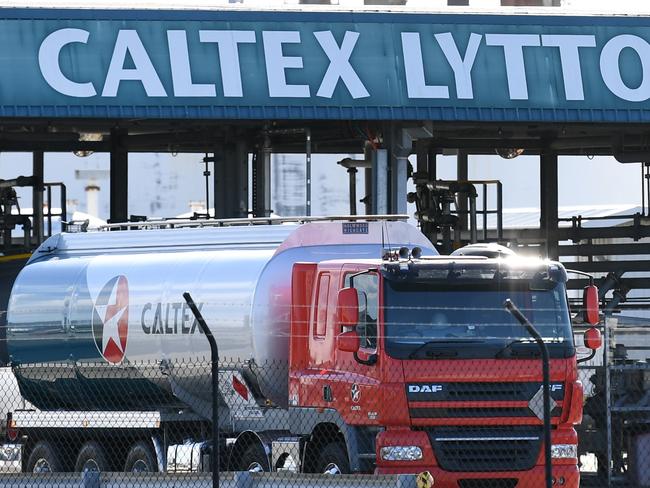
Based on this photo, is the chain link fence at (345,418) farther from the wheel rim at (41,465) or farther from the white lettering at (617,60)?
the white lettering at (617,60)

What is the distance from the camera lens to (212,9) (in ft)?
95.1

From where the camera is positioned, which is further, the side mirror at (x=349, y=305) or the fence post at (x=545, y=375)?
the side mirror at (x=349, y=305)

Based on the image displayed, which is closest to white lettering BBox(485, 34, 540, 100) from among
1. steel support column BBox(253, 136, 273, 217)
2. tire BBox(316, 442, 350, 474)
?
steel support column BBox(253, 136, 273, 217)

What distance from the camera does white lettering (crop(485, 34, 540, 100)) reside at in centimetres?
2927

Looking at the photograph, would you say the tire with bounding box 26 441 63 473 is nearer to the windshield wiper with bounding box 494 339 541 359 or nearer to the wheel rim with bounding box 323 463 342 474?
the wheel rim with bounding box 323 463 342 474

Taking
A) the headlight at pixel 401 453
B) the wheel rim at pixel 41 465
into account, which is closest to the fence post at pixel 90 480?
the headlight at pixel 401 453

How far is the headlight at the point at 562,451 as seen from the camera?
14.9 meters

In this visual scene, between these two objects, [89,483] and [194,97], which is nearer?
[89,483]

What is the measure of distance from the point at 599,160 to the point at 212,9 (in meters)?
42.0

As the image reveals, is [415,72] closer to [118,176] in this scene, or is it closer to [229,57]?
[229,57]

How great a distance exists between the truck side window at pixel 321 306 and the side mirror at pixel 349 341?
121 centimetres

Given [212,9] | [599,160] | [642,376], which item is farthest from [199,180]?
[642,376]

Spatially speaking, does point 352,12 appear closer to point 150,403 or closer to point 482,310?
point 150,403

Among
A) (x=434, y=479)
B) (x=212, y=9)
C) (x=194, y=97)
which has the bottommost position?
(x=434, y=479)
